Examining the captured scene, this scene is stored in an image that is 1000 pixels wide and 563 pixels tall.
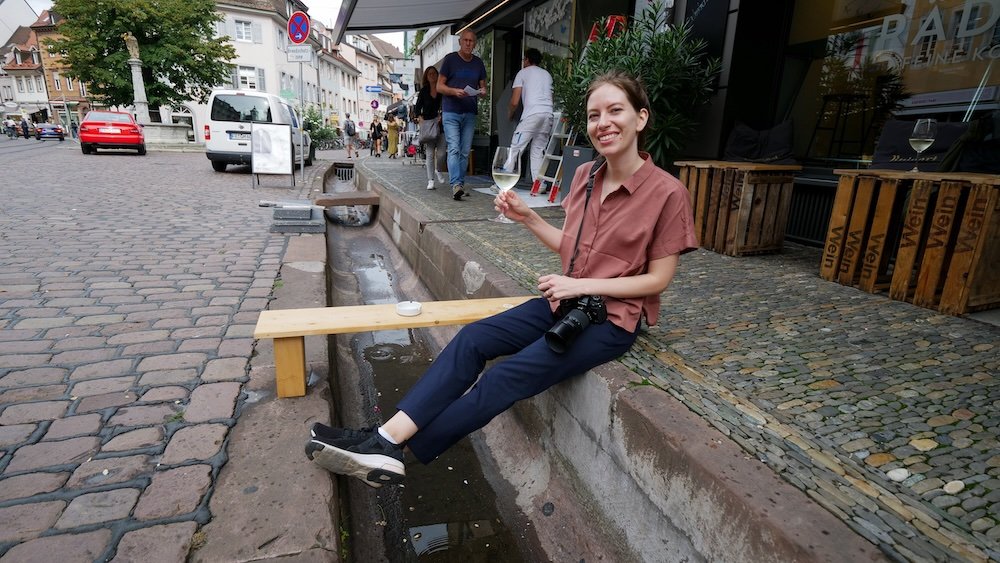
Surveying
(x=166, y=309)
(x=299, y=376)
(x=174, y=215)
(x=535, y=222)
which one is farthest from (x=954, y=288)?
(x=174, y=215)

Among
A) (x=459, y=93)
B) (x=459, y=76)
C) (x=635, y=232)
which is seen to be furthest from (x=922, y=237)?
(x=459, y=76)

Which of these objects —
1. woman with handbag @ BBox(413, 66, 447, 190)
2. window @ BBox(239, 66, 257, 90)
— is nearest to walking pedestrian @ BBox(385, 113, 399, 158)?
woman with handbag @ BBox(413, 66, 447, 190)

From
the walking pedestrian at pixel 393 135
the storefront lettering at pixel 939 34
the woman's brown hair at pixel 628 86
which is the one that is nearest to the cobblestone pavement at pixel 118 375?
the woman's brown hair at pixel 628 86

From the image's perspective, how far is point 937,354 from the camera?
2488 mm

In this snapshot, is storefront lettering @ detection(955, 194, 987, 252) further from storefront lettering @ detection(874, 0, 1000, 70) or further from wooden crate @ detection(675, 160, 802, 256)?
storefront lettering @ detection(874, 0, 1000, 70)

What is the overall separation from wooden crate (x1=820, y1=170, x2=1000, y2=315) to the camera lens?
2.38m

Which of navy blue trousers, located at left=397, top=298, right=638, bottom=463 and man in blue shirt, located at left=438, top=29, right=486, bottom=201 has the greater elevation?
man in blue shirt, located at left=438, top=29, right=486, bottom=201

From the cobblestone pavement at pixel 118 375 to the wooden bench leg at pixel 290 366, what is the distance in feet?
0.68

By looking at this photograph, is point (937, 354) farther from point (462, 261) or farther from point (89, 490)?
point (89, 490)

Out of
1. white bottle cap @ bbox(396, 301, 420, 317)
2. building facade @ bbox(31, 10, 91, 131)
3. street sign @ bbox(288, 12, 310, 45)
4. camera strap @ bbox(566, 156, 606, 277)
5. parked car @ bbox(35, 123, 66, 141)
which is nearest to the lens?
camera strap @ bbox(566, 156, 606, 277)

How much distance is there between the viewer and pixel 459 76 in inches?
294

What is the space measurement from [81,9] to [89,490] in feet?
116

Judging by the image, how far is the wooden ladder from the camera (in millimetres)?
7457

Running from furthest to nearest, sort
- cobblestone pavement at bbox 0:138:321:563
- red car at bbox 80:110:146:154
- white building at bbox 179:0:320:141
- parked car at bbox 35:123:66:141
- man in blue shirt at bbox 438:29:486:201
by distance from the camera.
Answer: white building at bbox 179:0:320:141
parked car at bbox 35:123:66:141
red car at bbox 80:110:146:154
man in blue shirt at bbox 438:29:486:201
cobblestone pavement at bbox 0:138:321:563
